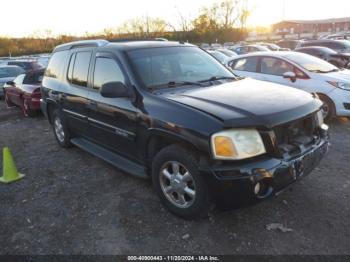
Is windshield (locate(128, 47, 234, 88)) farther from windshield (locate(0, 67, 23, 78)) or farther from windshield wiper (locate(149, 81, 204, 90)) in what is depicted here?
windshield (locate(0, 67, 23, 78))

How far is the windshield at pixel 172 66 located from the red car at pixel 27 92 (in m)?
5.99

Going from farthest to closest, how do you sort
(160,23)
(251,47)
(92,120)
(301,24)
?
(301,24) < (160,23) < (251,47) < (92,120)

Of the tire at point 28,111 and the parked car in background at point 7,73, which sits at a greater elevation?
the parked car in background at point 7,73

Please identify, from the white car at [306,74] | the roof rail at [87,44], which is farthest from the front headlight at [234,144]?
the white car at [306,74]

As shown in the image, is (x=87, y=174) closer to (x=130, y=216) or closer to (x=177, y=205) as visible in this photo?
(x=130, y=216)

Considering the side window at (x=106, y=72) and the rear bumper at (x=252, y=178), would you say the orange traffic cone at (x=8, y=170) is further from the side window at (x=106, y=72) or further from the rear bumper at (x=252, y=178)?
the rear bumper at (x=252, y=178)

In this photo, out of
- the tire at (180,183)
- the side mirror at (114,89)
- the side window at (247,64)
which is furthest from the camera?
the side window at (247,64)

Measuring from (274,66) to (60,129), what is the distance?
5.15m

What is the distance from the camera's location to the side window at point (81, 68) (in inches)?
188

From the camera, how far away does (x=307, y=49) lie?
1409 cm

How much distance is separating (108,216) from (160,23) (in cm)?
4681

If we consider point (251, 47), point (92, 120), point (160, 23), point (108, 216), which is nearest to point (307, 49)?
point (251, 47)

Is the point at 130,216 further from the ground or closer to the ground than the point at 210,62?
closer to the ground

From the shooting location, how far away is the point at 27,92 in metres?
9.25
